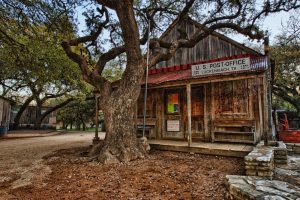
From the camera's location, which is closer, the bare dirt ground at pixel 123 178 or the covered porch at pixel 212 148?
the bare dirt ground at pixel 123 178

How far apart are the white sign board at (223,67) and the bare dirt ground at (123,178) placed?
2672mm

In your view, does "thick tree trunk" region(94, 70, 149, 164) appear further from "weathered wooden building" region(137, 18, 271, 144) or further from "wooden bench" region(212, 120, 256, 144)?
"wooden bench" region(212, 120, 256, 144)

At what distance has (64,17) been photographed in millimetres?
9281

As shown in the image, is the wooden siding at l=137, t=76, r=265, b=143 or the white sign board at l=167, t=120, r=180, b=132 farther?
the white sign board at l=167, t=120, r=180, b=132

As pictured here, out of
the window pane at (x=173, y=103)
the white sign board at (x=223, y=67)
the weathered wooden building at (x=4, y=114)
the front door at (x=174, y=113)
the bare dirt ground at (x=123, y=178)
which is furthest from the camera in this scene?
the weathered wooden building at (x=4, y=114)

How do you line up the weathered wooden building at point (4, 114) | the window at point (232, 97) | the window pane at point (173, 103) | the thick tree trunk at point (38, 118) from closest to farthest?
1. the window at point (232, 97)
2. the window pane at point (173, 103)
3. the weathered wooden building at point (4, 114)
4. the thick tree trunk at point (38, 118)

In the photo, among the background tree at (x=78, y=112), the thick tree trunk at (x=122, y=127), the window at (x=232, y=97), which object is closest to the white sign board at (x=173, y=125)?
the window at (x=232, y=97)

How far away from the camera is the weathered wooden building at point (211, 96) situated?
277 inches

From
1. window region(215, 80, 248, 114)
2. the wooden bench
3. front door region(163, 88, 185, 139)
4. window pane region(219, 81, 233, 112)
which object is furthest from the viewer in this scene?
front door region(163, 88, 185, 139)

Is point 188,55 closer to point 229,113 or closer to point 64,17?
point 229,113

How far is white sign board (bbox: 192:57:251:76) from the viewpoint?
6.30 m

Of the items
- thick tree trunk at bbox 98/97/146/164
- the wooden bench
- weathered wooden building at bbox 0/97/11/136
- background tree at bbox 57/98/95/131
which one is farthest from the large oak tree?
background tree at bbox 57/98/95/131

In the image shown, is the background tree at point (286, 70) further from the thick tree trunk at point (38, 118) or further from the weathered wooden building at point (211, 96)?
the thick tree trunk at point (38, 118)

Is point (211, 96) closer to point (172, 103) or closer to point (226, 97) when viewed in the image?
point (226, 97)
